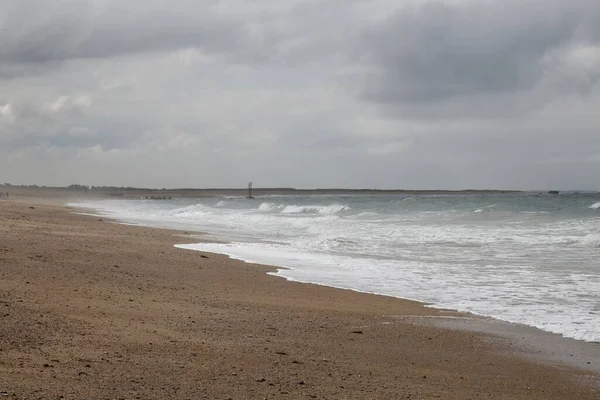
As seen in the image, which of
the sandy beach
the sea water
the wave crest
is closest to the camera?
the sandy beach

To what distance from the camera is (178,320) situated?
7613 millimetres

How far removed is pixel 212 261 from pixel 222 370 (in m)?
9.22

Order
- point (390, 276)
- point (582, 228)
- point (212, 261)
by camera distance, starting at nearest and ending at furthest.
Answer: point (390, 276) → point (212, 261) → point (582, 228)

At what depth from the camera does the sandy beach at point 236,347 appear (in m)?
5.21

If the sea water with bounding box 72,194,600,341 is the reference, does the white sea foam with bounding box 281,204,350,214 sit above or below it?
above

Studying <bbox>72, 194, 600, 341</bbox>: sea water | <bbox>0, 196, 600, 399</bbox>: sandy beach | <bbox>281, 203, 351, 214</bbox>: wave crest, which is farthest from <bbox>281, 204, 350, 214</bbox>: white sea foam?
<bbox>0, 196, 600, 399</bbox>: sandy beach

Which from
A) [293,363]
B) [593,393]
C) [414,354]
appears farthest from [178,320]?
[593,393]

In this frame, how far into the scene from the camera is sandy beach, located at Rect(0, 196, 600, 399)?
17.1ft

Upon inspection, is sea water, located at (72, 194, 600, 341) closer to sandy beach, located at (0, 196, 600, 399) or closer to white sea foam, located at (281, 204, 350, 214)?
sandy beach, located at (0, 196, 600, 399)

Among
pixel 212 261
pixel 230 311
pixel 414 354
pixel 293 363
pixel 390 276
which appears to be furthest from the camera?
pixel 212 261

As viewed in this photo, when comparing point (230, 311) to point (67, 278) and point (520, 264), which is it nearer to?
point (67, 278)

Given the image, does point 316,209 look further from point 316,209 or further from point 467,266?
point 467,266

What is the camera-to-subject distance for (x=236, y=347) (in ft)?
21.4

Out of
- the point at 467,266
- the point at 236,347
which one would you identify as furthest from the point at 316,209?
the point at 236,347
